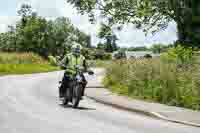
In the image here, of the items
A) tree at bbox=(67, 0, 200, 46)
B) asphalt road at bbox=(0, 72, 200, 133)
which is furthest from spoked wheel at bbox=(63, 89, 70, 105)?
tree at bbox=(67, 0, 200, 46)

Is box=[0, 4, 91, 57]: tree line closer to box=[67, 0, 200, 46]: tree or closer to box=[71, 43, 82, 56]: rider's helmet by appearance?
box=[67, 0, 200, 46]: tree

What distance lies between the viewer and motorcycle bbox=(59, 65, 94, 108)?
19094 mm

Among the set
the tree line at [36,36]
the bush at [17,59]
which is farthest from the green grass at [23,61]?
the tree line at [36,36]

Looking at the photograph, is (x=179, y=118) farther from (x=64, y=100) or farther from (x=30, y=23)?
(x=30, y=23)

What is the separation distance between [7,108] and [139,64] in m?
8.87

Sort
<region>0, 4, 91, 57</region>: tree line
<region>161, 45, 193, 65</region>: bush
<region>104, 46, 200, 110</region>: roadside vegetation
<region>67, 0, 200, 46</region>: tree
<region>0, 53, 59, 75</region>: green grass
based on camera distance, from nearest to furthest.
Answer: <region>104, 46, 200, 110</region>: roadside vegetation, <region>161, 45, 193, 65</region>: bush, <region>67, 0, 200, 46</region>: tree, <region>0, 53, 59, 75</region>: green grass, <region>0, 4, 91, 57</region>: tree line

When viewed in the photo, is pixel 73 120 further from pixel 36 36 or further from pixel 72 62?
pixel 36 36

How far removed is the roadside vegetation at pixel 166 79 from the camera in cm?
1986

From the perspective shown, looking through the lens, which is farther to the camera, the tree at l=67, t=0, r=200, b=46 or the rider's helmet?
the tree at l=67, t=0, r=200, b=46

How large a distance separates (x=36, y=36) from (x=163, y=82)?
96437mm

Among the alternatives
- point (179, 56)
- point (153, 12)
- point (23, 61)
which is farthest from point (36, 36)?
point (179, 56)

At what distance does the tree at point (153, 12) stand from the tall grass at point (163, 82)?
20817 millimetres

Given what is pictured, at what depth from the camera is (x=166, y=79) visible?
21.8 m

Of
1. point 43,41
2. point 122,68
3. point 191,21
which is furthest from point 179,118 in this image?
point 43,41
